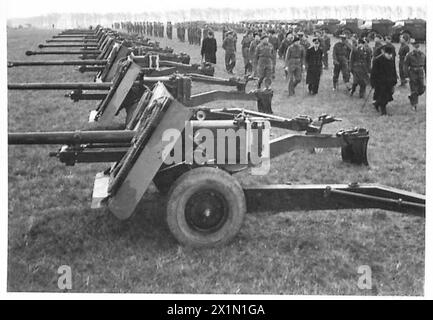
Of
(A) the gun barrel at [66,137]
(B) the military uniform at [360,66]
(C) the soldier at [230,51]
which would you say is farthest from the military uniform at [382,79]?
(C) the soldier at [230,51]

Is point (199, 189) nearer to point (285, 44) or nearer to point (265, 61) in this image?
point (265, 61)

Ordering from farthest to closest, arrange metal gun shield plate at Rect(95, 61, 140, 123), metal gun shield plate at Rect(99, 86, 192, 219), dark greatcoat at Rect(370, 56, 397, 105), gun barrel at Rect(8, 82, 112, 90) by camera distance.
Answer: dark greatcoat at Rect(370, 56, 397, 105)
metal gun shield plate at Rect(95, 61, 140, 123)
gun barrel at Rect(8, 82, 112, 90)
metal gun shield plate at Rect(99, 86, 192, 219)

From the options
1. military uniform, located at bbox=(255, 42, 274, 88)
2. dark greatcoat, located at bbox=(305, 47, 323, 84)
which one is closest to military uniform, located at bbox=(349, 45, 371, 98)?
dark greatcoat, located at bbox=(305, 47, 323, 84)

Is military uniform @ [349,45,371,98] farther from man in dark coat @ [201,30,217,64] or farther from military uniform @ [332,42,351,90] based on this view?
man in dark coat @ [201,30,217,64]

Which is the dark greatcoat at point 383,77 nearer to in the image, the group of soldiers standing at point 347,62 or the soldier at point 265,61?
the group of soldiers standing at point 347,62

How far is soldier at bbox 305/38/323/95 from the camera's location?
15.3 metres

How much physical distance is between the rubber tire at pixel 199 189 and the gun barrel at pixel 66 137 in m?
0.69

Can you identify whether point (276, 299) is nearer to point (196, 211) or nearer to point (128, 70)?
point (196, 211)

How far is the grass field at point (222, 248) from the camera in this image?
4.67 metres

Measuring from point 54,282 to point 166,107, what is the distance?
1760mm

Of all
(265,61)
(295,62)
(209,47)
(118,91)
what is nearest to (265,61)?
(265,61)

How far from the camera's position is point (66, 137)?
195 inches

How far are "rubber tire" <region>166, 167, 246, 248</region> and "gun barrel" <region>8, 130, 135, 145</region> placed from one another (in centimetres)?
69

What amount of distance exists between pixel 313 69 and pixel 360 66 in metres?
1.34
